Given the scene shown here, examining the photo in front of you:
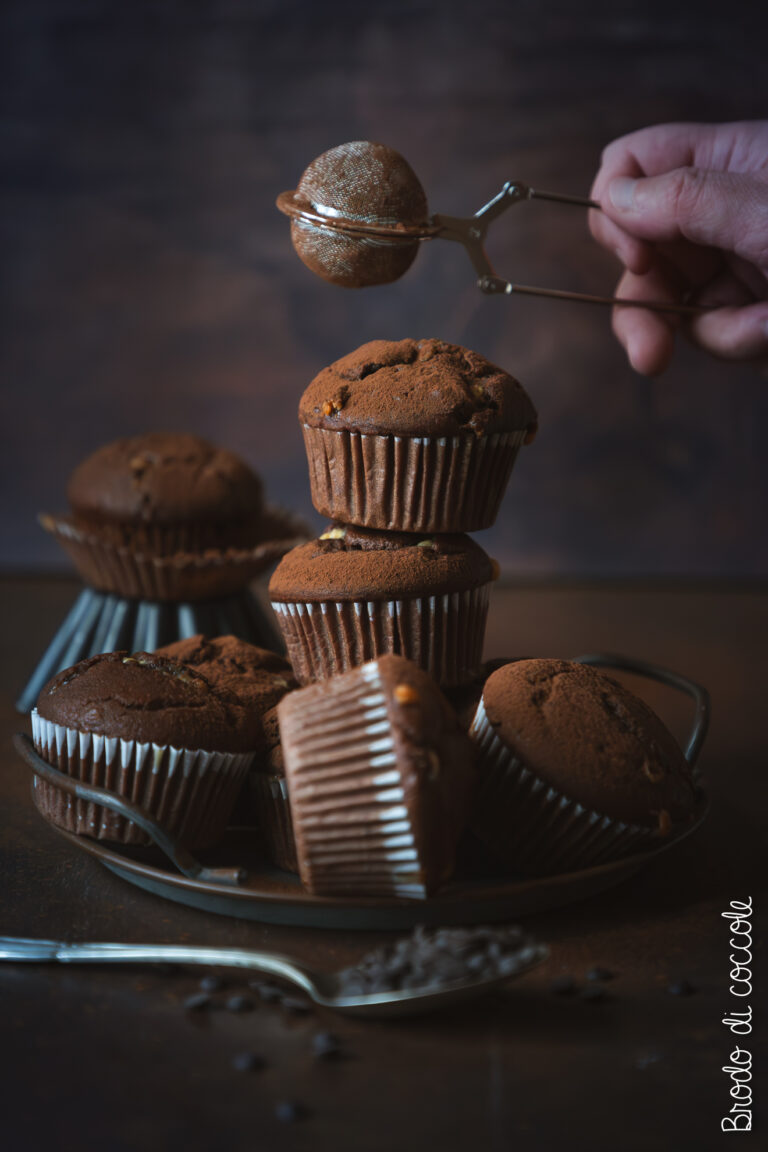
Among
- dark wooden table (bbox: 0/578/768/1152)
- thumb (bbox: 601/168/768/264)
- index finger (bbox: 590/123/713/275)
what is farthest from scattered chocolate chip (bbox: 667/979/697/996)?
index finger (bbox: 590/123/713/275)

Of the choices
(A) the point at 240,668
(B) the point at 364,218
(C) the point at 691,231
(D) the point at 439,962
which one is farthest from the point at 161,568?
(D) the point at 439,962

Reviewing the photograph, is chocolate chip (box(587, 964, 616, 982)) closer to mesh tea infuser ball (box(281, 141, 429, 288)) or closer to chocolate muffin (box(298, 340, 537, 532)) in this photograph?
chocolate muffin (box(298, 340, 537, 532))

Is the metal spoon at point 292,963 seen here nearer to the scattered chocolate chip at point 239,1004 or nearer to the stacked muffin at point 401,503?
the scattered chocolate chip at point 239,1004

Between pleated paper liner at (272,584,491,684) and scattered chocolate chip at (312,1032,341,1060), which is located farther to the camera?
pleated paper liner at (272,584,491,684)

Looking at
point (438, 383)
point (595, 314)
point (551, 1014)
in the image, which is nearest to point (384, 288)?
point (595, 314)

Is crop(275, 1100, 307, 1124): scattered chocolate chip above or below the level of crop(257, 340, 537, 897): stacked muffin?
below

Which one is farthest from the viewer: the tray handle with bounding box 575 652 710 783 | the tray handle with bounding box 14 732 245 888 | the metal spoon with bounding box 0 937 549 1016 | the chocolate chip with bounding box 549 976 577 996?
the tray handle with bounding box 575 652 710 783

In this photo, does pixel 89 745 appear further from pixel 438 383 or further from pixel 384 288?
pixel 384 288
